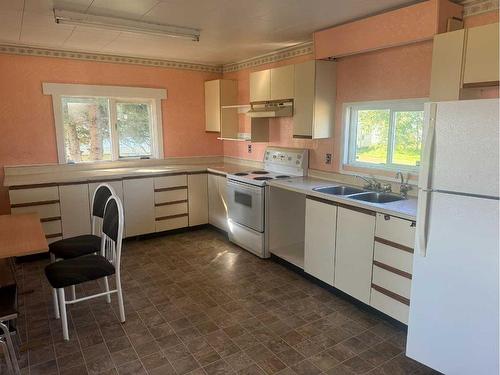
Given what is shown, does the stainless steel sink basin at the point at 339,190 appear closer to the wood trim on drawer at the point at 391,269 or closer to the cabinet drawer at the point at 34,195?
the wood trim on drawer at the point at 391,269

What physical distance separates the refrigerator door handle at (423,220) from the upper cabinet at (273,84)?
2.02m

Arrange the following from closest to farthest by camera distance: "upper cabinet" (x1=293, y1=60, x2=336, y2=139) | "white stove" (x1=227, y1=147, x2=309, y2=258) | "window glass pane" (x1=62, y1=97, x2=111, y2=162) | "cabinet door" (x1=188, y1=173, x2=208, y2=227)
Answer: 1. "upper cabinet" (x1=293, y1=60, x2=336, y2=139)
2. "white stove" (x1=227, y1=147, x2=309, y2=258)
3. "window glass pane" (x1=62, y1=97, x2=111, y2=162)
4. "cabinet door" (x1=188, y1=173, x2=208, y2=227)

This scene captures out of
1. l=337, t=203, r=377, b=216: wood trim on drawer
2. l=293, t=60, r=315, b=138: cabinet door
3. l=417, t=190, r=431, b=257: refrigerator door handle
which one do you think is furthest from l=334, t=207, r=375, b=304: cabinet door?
l=293, t=60, r=315, b=138: cabinet door

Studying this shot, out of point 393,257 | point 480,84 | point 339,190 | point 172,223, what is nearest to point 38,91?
point 172,223

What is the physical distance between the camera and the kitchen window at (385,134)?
9.79ft

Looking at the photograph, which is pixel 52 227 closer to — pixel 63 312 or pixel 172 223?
pixel 172 223

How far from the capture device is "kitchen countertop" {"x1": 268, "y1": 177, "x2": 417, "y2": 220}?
241 cm

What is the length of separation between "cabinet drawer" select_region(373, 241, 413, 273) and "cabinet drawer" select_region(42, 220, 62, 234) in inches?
128

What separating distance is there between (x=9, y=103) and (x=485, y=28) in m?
4.44

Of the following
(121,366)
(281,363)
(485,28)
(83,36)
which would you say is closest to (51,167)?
(83,36)

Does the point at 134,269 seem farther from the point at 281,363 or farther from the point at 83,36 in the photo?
the point at 83,36

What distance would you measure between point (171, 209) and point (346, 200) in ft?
8.34

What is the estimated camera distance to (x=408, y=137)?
305cm

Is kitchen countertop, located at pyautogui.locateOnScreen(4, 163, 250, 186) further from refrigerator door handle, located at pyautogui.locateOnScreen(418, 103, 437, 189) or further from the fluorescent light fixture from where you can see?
refrigerator door handle, located at pyautogui.locateOnScreen(418, 103, 437, 189)
